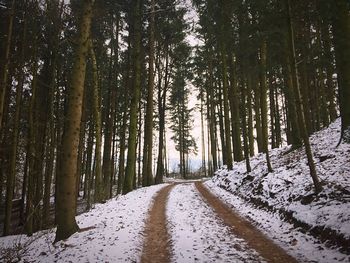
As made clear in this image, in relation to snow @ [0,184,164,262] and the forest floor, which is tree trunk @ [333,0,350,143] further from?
snow @ [0,184,164,262]

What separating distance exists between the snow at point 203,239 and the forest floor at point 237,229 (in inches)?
0.9

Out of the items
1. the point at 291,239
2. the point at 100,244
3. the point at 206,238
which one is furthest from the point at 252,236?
the point at 100,244

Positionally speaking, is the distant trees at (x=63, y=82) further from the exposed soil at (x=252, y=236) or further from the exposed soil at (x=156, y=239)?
the exposed soil at (x=252, y=236)

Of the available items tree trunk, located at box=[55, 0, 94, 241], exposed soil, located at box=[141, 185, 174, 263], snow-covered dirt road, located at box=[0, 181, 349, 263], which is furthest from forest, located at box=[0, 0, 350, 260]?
exposed soil, located at box=[141, 185, 174, 263]

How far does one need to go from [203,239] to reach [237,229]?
1.37m

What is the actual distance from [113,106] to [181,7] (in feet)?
29.0

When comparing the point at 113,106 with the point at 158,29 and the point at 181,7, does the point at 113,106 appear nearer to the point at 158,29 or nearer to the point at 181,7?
the point at 158,29

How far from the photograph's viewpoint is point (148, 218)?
10.5m

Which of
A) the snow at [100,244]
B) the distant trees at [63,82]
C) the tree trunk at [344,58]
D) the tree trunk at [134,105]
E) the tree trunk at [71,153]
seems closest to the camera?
the snow at [100,244]

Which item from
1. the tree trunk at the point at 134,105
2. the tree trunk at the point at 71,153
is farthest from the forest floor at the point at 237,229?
the tree trunk at the point at 134,105

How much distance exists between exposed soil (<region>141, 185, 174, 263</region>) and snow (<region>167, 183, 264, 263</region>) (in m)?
0.21

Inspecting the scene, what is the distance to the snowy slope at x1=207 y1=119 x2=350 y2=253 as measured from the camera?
6898mm

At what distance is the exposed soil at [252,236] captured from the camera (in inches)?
252

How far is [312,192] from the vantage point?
8891 mm
